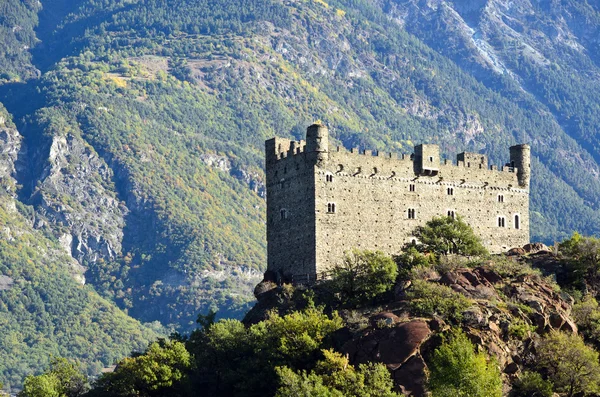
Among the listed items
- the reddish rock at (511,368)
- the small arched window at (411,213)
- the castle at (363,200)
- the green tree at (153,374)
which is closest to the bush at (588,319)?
the reddish rock at (511,368)

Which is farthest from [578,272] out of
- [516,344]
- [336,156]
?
[336,156]

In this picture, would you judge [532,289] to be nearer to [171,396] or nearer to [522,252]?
[522,252]

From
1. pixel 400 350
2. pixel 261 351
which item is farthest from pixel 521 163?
pixel 261 351

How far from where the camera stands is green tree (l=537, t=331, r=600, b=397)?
116375 millimetres

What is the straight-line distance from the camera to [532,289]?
417 ft

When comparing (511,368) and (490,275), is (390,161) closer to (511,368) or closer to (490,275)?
(490,275)

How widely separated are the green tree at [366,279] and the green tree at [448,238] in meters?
7.52

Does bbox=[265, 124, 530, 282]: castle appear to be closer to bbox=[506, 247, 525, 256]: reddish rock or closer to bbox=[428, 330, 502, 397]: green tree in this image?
bbox=[506, 247, 525, 256]: reddish rock

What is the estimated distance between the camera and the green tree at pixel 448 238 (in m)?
134

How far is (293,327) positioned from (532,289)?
22848mm

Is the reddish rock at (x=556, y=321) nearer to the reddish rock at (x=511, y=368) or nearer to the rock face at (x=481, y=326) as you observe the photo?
the rock face at (x=481, y=326)

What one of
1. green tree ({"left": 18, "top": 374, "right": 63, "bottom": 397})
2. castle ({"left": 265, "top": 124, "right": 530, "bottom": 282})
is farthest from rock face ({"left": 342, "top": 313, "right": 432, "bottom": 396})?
green tree ({"left": 18, "top": 374, "right": 63, "bottom": 397})

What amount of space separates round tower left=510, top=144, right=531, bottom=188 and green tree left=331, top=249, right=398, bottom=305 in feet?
81.8

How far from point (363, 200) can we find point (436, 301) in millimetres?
17897
